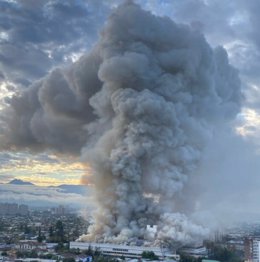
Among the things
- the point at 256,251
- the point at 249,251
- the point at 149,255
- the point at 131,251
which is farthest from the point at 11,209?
the point at 256,251

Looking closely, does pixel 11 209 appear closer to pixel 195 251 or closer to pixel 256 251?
pixel 195 251

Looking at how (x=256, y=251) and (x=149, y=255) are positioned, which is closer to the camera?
(x=149, y=255)

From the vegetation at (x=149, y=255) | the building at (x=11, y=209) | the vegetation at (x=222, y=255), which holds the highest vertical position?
the building at (x=11, y=209)

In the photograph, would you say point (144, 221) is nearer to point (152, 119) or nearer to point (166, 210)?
point (166, 210)

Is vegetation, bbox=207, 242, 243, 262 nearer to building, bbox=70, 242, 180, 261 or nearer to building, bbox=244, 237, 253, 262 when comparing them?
building, bbox=244, 237, 253, 262

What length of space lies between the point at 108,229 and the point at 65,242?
7021mm

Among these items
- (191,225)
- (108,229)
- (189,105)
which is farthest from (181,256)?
(189,105)

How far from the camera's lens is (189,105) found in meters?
30.8

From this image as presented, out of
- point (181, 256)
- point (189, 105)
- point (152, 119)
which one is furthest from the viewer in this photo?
point (189, 105)

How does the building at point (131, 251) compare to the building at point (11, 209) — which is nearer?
the building at point (131, 251)

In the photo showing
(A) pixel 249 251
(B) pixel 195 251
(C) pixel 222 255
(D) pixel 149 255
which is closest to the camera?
(D) pixel 149 255

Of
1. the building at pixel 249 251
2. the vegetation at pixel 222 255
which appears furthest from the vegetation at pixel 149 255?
the building at pixel 249 251

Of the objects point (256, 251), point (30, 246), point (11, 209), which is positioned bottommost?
point (30, 246)

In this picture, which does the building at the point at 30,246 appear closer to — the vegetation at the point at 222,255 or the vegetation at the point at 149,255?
the vegetation at the point at 149,255
